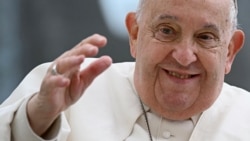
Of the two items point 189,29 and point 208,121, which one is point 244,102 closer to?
point 208,121

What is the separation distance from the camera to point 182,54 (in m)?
1.64

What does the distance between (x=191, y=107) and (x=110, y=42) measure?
175cm

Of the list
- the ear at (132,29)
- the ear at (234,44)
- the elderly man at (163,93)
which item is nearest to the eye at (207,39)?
the elderly man at (163,93)

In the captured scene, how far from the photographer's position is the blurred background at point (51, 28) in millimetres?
3359

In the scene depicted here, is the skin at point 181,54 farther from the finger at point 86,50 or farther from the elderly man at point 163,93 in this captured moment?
the finger at point 86,50

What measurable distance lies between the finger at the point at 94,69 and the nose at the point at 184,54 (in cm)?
35

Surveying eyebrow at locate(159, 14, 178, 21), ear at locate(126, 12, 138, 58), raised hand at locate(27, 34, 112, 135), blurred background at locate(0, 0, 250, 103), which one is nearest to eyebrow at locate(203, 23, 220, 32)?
eyebrow at locate(159, 14, 178, 21)

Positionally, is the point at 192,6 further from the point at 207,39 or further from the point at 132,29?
the point at 132,29

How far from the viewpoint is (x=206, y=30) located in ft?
5.50

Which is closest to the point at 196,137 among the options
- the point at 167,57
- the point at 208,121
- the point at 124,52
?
the point at 208,121

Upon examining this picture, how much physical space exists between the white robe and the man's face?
0.09m

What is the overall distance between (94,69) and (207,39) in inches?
19.1

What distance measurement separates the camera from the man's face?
65.2 inches

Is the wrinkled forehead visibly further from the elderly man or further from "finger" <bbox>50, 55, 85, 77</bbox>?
"finger" <bbox>50, 55, 85, 77</bbox>
